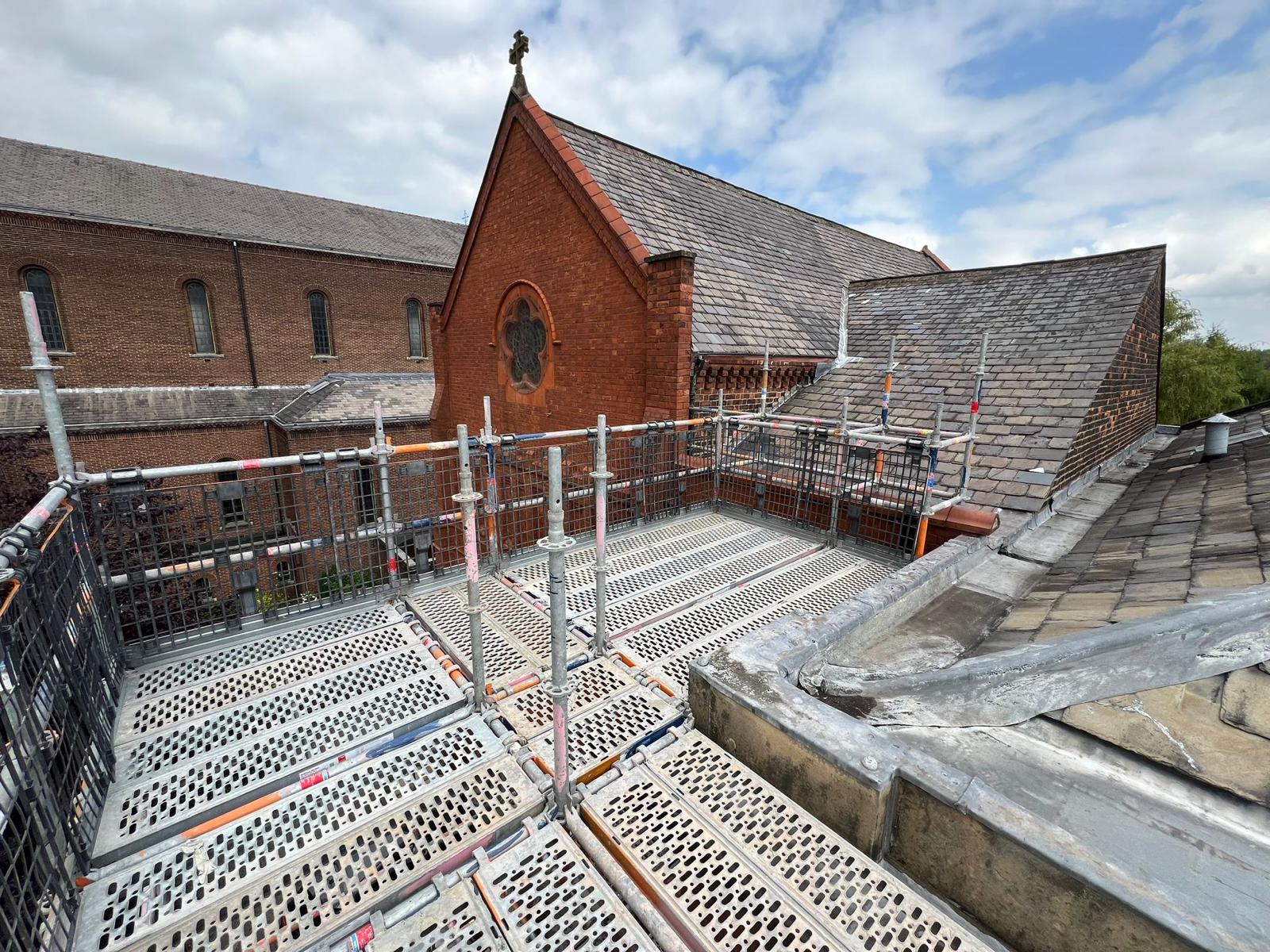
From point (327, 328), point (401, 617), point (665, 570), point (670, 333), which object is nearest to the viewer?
point (401, 617)

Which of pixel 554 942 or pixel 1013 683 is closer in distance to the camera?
pixel 554 942

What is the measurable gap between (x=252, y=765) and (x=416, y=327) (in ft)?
86.6

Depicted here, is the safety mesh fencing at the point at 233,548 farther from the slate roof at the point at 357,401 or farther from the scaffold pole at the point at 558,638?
the slate roof at the point at 357,401

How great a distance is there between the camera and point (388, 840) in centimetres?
229

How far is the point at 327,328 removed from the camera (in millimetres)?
23312

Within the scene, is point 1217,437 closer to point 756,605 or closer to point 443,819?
point 756,605

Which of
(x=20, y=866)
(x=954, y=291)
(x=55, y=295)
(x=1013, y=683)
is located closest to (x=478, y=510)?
(x=20, y=866)

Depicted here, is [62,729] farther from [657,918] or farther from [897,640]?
[897,640]

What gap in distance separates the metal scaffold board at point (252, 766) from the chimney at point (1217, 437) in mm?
10294

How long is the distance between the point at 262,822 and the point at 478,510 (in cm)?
358

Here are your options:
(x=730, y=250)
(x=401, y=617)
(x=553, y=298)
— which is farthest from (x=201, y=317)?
(x=401, y=617)

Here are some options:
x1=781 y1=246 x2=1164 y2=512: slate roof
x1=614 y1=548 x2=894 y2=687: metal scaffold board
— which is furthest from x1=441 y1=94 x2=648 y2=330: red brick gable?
x1=614 y1=548 x2=894 y2=687: metal scaffold board

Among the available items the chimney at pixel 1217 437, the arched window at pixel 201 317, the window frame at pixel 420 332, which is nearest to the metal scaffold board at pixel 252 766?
the chimney at pixel 1217 437

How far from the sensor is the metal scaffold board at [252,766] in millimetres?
2365
